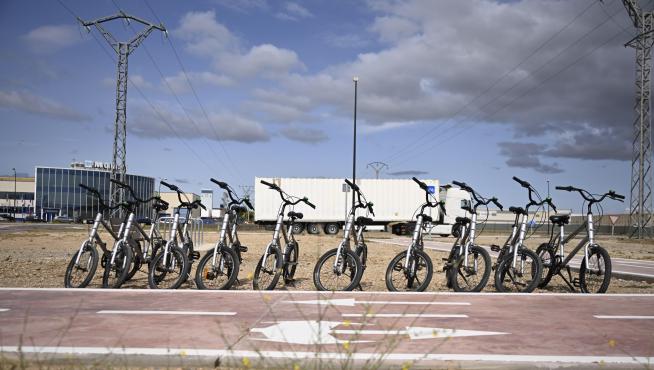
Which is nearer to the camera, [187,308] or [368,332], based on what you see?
[368,332]

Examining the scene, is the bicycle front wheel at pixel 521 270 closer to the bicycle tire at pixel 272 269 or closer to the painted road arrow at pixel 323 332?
the painted road arrow at pixel 323 332

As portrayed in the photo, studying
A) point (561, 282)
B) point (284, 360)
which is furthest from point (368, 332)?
point (561, 282)

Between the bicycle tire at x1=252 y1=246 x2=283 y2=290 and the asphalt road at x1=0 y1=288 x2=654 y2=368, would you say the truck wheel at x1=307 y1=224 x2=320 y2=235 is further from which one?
the asphalt road at x1=0 y1=288 x2=654 y2=368

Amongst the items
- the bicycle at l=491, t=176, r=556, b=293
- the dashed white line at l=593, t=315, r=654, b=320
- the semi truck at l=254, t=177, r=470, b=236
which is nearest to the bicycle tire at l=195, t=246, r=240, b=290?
the bicycle at l=491, t=176, r=556, b=293

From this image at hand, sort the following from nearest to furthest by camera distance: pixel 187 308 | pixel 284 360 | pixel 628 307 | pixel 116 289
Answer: pixel 284 360, pixel 187 308, pixel 628 307, pixel 116 289

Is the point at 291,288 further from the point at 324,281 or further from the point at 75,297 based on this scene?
the point at 75,297

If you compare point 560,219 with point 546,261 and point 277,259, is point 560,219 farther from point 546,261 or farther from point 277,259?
point 277,259

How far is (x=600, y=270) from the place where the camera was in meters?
Result: 7.65

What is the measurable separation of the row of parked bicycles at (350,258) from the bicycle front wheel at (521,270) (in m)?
0.01

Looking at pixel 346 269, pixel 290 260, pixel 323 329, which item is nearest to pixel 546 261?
pixel 346 269

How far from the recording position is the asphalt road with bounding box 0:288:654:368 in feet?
12.7

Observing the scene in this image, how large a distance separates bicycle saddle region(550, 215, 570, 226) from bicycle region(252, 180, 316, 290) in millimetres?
3506

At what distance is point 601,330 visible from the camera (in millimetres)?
5145

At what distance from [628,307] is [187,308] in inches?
201
